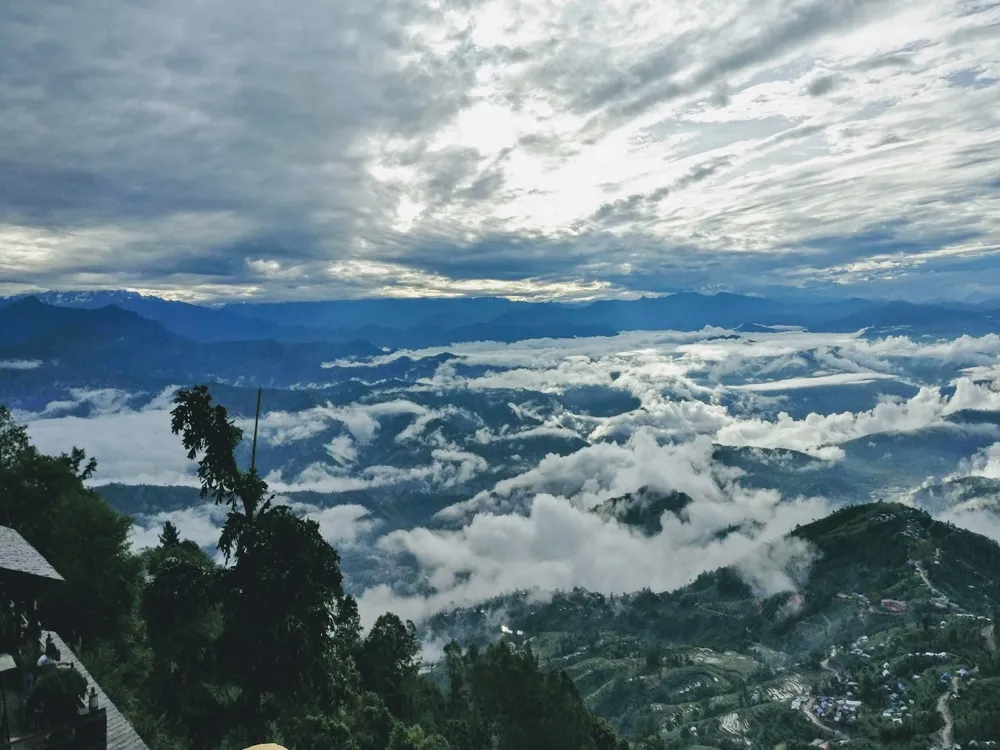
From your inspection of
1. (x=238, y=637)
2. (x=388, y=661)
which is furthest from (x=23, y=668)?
(x=388, y=661)

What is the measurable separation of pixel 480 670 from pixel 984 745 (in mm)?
201465

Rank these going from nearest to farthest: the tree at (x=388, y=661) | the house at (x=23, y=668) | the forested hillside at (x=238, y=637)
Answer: the house at (x=23, y=668) < the forested hillside at (x=238, y=637) < the tree at (x=388, y=661)

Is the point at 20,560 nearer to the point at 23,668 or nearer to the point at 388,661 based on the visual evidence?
the point at 23,668

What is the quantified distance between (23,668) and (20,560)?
11.2 ft

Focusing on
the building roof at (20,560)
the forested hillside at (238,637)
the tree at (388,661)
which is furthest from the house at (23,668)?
the tree at (388,661)

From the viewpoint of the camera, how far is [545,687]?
78375mm

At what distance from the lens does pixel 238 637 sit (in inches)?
858

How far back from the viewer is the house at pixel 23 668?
631 inches

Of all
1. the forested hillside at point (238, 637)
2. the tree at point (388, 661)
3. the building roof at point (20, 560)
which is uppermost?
the building roof at point (20, 560)

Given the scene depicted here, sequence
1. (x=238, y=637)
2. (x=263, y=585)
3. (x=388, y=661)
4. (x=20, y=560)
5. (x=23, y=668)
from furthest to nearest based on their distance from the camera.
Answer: (x=388, y=661) < (x=238, y=637) < (x=263, y=585) < (x=23, y=668) < (x=20, y=560)

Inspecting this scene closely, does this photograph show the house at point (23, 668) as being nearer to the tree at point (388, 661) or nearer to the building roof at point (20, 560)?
the building roof at point (20, 560)

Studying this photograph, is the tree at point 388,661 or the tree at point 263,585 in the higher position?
the tree at point 263,585

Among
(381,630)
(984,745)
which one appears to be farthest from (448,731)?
(984,745)

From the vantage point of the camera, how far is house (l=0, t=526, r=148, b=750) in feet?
52.6
